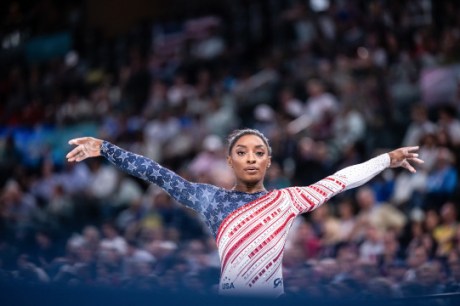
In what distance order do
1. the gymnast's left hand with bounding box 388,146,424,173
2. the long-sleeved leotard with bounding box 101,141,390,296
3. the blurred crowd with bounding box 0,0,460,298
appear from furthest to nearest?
the blurred crowd with bounding box 0,0,460,298 < the gymnast's left hand with bounding box 388,146,424,173 < the long-sleeved leotard with bounding box 101,141,390,296

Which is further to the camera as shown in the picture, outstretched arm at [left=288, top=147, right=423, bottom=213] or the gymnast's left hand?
the gymnast's left hand

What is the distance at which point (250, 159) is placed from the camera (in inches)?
214

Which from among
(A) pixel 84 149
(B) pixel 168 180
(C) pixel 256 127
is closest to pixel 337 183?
(B) pixel 168 180

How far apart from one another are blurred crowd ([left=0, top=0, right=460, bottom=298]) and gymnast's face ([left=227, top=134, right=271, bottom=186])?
1.80 m

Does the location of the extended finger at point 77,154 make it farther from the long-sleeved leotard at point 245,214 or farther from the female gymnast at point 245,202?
the long-sleeved leotard at point 245,214

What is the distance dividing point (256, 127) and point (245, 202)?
26.3 feet

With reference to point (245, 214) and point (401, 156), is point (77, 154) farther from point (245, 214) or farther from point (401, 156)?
point (401, 156)

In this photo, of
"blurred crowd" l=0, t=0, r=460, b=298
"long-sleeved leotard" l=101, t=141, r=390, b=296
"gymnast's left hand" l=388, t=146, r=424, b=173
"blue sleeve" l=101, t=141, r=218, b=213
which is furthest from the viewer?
"blurred crowd" l=0, t=0, r=460, b=298

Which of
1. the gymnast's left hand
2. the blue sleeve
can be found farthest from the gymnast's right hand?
the gymnast's left hand

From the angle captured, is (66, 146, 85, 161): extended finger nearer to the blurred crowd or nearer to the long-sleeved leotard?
the long-sleeved leotard

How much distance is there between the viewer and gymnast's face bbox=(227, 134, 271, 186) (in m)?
5.45

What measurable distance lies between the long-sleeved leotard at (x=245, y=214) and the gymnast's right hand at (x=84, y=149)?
53 mm

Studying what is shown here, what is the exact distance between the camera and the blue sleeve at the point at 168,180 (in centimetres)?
540

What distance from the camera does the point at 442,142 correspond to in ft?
35.8
